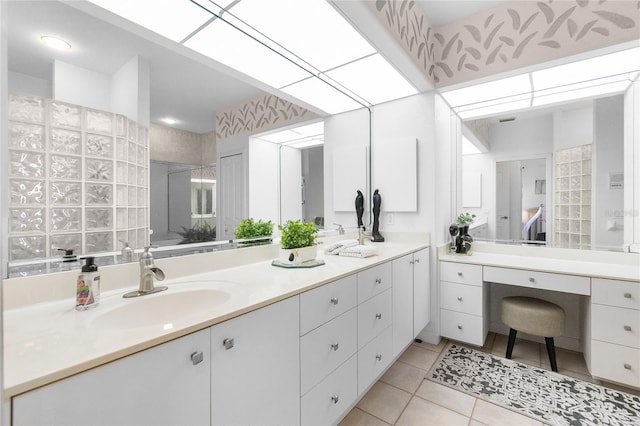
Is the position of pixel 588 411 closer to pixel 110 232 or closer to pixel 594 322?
pixel 594 322

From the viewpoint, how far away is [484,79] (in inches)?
86.0

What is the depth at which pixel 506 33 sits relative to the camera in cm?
206

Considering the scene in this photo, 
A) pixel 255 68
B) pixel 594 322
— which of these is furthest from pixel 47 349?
pixel 594 322

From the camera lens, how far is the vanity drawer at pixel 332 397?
3.89ft

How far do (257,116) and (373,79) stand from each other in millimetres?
1107

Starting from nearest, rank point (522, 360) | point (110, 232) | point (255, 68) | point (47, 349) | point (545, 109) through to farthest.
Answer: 1. point (47, 349)
2. point (110, 232)
3. point (255, 68)
4. point (522, 360)
5. point (545, 109)

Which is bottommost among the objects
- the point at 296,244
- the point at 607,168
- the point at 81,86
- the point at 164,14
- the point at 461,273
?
the point at 461,273

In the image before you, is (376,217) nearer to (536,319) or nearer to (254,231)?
(254,231)

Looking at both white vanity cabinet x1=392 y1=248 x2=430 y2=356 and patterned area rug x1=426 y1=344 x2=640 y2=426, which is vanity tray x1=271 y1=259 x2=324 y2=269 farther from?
patterned area rug x1=426 y1=344 x2=640 y2=426

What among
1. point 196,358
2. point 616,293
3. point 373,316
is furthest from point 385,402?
point 616,293

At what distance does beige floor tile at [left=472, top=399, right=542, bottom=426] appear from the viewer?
155cm

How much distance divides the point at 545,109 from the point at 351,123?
5.81ft

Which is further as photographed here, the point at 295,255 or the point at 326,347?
the point at 295,255

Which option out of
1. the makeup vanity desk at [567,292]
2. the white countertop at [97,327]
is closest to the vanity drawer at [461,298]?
the makeup vanity desk at [567,292]
